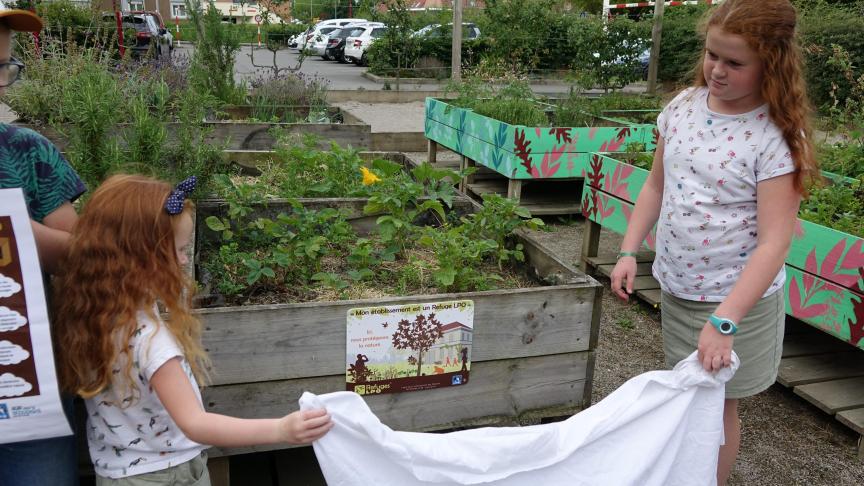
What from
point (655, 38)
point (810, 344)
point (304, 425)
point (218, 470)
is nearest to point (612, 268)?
point (810, 344)

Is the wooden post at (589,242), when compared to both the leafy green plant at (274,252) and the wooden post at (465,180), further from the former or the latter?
the leafy green plant at (274,252)

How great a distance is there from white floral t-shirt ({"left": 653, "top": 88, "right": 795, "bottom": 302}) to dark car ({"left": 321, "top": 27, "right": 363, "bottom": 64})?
77.7 ft

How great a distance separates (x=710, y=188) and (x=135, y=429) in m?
1.48

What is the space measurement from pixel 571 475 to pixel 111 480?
1.06 metres

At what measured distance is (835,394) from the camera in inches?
119

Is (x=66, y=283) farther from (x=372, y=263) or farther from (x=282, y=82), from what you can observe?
(x=282, y=82)

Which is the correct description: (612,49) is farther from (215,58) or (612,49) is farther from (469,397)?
(469,397)

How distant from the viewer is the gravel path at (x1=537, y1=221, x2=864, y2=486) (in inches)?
106

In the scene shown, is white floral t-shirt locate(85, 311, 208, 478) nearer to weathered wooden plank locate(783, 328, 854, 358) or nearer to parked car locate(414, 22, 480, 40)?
weathered wooden plank locate(783, 328, 854, 358)

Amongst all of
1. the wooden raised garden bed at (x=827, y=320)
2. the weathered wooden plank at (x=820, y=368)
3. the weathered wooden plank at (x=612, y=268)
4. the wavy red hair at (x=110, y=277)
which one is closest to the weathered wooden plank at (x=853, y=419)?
the wooden raised garden bed at (x=827, y=320)

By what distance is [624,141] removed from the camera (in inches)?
228

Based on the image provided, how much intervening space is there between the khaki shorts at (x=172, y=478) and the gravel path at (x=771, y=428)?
195cm

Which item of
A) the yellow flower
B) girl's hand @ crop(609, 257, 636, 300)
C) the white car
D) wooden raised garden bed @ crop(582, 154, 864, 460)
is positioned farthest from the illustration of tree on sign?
the white car

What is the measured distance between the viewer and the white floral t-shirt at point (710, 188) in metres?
1.75
